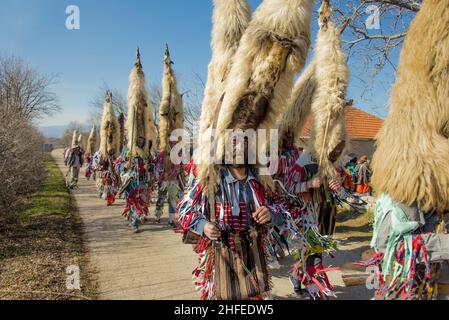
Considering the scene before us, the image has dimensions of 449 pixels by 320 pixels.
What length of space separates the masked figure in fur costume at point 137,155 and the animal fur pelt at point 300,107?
422cm

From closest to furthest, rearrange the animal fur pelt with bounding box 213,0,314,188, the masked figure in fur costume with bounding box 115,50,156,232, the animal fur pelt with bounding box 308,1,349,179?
1. the animal fur pelt with bounding box 213,0,314,188
2. the animal fur pelt with bounding box 308,1,349,179
3. the masked figure in fur costume with bounding box 115,50,156,232

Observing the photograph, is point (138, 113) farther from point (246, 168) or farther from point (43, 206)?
point (246, 168)

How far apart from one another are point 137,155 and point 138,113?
3.26ft

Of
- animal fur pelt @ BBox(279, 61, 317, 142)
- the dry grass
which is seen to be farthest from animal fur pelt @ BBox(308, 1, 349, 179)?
the dry grass

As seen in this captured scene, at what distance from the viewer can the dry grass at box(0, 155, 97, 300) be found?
405cm

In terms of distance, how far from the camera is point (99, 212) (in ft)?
31.6

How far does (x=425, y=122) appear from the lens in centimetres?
215

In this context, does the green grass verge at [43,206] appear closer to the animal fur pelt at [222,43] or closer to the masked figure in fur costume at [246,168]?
the animal fur pelt at [222,43]

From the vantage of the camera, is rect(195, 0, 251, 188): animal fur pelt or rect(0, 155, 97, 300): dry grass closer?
rect(195, 0, 251, 188): animal fur pelt

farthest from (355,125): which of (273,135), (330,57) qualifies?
(273,135)

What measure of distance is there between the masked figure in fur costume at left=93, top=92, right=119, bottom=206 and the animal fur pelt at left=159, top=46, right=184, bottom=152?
3.73 meters

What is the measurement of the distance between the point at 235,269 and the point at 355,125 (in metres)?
20.5

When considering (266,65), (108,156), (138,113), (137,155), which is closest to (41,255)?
(137,155)

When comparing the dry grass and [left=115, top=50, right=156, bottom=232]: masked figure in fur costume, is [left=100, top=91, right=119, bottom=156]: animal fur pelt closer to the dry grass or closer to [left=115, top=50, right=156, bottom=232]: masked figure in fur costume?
the dry grass
